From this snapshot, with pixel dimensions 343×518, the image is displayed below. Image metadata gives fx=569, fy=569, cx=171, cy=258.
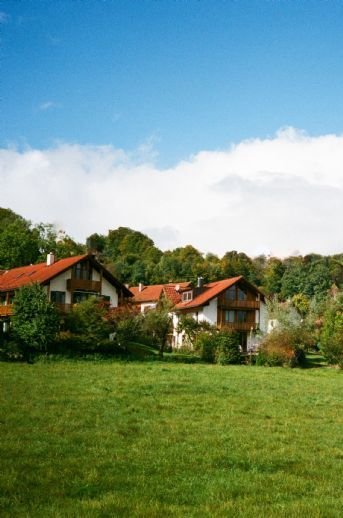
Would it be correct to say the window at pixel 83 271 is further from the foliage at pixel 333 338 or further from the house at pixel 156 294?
the foliage at pixel 333 338

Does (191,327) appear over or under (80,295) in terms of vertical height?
under

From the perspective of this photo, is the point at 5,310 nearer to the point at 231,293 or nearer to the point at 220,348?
the point at 220,348

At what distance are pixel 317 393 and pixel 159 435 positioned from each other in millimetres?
12777

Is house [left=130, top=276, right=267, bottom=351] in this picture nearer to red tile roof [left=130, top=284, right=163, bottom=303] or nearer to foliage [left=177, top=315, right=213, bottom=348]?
red tile roof [left=130, top=284, right=163, bottom=303]

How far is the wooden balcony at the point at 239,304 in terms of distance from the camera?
59500 mm

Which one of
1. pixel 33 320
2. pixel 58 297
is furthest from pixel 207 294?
pixel 33 320

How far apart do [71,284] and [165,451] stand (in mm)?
39383

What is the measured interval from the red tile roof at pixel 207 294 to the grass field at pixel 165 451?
113 ft

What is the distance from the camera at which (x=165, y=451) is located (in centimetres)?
1238

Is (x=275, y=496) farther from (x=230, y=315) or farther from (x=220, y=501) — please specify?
(x=230, y=315)

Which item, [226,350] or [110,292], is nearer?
[226,350]

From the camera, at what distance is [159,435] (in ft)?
46.3

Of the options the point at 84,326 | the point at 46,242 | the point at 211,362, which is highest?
the point at 46,242

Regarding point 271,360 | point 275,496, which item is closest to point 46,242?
point 271,360
